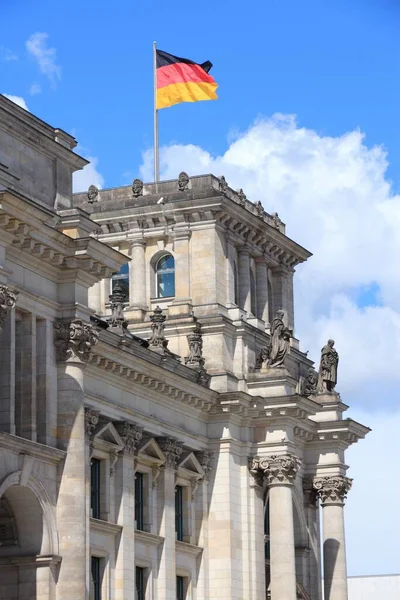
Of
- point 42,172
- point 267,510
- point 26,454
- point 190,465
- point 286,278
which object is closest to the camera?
point 26,454

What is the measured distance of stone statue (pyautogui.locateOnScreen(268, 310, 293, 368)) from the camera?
231 feet

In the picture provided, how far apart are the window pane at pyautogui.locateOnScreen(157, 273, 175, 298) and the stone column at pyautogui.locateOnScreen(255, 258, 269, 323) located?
4318 mm

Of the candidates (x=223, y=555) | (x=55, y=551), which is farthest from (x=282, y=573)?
(x=55, y=551)

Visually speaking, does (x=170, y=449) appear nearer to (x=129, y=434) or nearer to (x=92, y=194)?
(x=129, y=434)

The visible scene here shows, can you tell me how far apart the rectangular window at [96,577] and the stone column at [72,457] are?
18.4 feet

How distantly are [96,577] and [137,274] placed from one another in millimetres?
16992

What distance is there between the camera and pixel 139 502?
210ft

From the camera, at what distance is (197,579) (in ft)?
222

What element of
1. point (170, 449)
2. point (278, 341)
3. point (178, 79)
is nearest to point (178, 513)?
point (170, 449)

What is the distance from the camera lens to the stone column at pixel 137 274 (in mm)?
73250

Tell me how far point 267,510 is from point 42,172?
22769 millimetres

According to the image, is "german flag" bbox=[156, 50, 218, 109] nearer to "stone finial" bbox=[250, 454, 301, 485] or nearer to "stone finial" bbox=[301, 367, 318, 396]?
"stone finial" bbox=[301, 367, 318, 396]

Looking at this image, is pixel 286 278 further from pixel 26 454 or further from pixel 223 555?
pixel 26 454

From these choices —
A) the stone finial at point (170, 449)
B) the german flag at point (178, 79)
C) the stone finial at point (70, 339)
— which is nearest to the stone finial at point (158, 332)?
the stone finial at point (170, 449)
